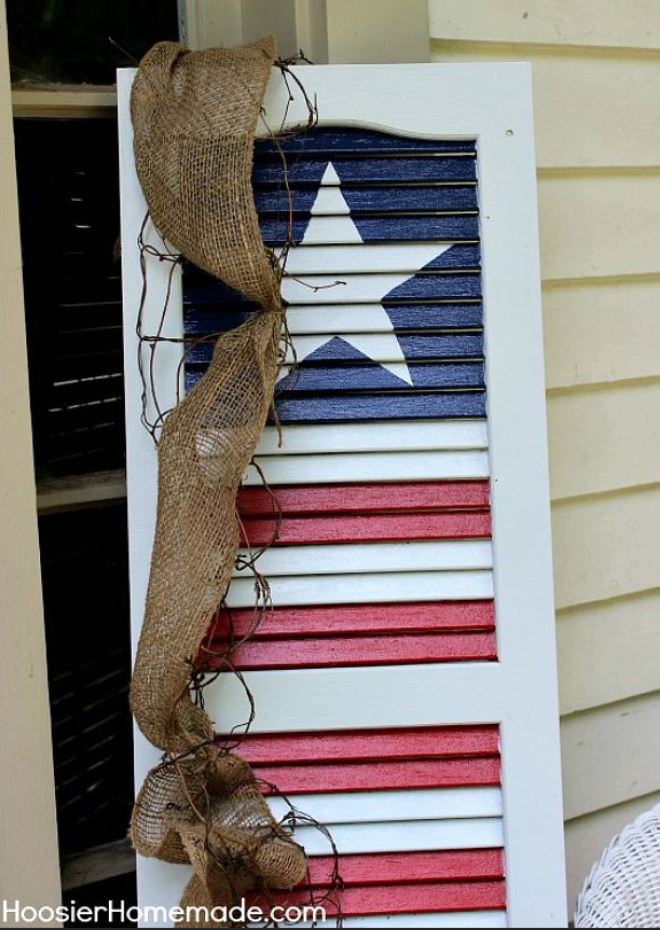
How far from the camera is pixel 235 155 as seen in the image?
3.82 ft

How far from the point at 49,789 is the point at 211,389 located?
0.52 m

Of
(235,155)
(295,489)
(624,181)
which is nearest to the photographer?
(235,155)

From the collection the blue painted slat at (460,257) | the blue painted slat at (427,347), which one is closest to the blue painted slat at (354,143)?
the blue painted slat at (460,257)

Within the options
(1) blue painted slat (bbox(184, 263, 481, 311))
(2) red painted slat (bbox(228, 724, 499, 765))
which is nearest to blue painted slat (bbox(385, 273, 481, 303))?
(1) blue painted slat (bbox(184, 263, 481, 311))

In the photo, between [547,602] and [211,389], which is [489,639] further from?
[211,389]

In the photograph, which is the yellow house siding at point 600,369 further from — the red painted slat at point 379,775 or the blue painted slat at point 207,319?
the blue painted slat at point 207,319

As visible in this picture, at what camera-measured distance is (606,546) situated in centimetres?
163

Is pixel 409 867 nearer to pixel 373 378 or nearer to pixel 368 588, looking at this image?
pixel 368 588

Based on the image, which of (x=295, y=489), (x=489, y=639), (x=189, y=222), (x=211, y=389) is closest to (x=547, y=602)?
(x=489, y=639)

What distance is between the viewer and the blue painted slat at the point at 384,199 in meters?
1.29

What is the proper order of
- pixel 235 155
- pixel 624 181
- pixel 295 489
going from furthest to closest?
pixel 624 181, pixel 295 489, pixel 235 155

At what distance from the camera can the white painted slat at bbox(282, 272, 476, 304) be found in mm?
1294

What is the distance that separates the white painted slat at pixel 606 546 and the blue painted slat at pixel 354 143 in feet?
1.88

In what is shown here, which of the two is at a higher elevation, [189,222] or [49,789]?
[189,222]
